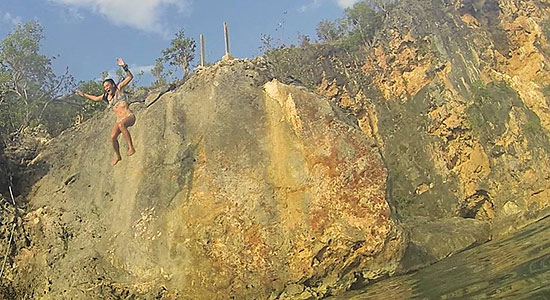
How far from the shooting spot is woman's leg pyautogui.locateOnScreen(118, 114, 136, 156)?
1178 centimetres

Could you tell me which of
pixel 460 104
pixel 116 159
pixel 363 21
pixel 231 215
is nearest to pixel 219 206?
pixel 231 215

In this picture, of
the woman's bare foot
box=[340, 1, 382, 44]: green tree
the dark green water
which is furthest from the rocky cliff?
box=[340, 1, 382, 44]: green tree

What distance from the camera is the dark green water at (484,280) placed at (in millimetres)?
6211

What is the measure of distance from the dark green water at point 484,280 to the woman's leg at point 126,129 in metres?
5.59

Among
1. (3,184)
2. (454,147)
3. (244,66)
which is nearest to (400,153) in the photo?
(454,147)

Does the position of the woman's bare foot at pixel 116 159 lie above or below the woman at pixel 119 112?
below

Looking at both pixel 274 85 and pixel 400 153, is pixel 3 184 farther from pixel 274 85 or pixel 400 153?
pixel 400 153

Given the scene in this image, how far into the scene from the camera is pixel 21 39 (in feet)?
94.6

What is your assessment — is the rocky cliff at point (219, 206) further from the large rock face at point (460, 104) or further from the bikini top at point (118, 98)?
the large rock face at point (460, 104)

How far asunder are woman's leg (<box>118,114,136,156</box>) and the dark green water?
5.59 metres

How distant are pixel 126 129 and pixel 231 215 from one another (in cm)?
368

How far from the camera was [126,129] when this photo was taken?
39.6ft

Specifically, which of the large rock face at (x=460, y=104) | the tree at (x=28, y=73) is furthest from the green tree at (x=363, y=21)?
the tree at (x=28, y=73)

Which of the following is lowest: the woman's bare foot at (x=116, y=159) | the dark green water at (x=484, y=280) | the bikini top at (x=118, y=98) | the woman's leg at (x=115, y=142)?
the dark green water at (x=484, y=280)
